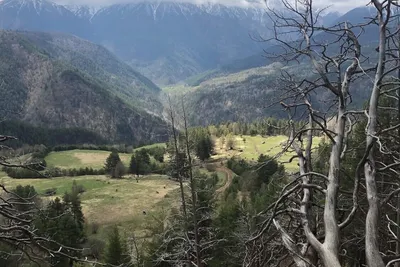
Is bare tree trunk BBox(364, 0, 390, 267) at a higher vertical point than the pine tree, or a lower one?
higher

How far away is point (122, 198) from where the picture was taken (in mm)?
86062

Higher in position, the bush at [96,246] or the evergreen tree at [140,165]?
the evergreen tree at [140,165]

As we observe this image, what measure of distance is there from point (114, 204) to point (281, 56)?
7830cm

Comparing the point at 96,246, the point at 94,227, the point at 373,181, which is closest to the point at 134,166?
the point at 94,227

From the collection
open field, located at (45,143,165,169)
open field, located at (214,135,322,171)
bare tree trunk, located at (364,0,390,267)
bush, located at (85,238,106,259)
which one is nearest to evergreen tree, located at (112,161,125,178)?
open field, located at (45,143,165,169)

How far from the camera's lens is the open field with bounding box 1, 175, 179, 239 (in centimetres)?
6962

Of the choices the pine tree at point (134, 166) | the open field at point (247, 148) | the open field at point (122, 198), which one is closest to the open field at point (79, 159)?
the pine tree at point (134, 166)

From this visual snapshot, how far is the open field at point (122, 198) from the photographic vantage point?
69625 millimetres

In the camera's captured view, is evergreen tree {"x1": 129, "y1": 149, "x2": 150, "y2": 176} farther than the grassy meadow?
Yes

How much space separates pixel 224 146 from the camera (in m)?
125

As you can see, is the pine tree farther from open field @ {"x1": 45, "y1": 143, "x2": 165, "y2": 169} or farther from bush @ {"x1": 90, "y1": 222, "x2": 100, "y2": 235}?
bush @ {"x1": 90, "y1": 222, "x2": 100, "y2": 235}

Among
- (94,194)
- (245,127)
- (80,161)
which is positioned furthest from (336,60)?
(245,127)

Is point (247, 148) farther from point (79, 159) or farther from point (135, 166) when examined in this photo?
point (79, 159)

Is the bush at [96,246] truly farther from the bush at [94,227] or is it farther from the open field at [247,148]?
the open field at [247,148]
